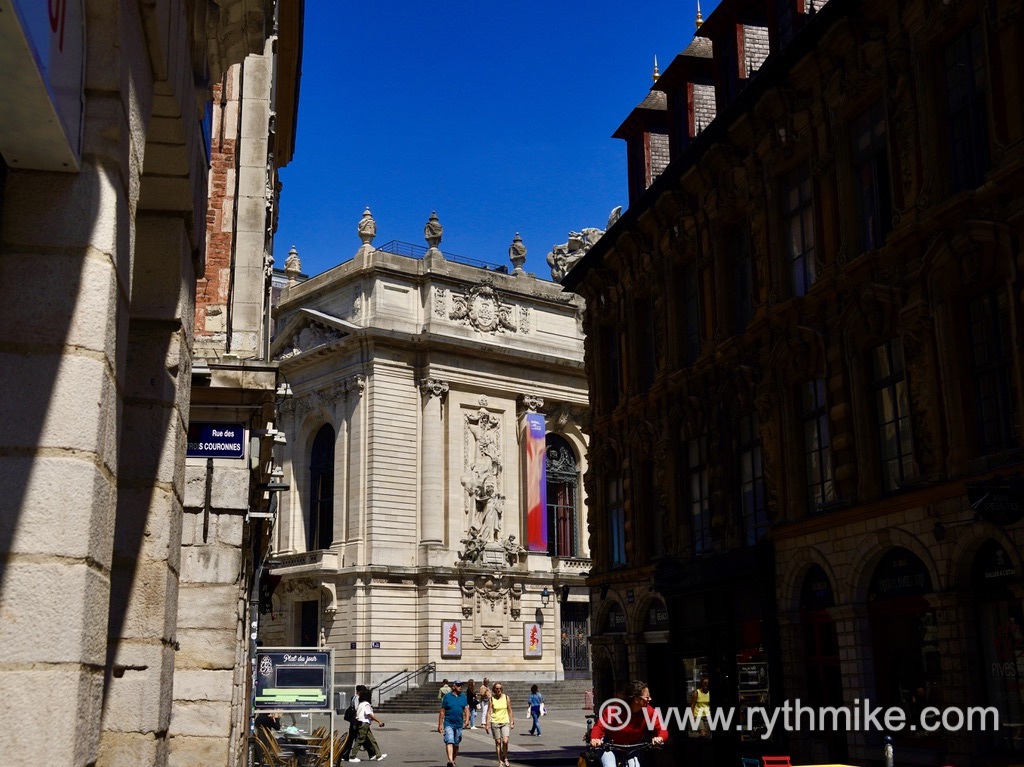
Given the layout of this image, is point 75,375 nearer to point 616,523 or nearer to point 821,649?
point 821,649

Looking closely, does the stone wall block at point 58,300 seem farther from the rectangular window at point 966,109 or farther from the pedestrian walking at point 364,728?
the pedestrian walking at point 364,728

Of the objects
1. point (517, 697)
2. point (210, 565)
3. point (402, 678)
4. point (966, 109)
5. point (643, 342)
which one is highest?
point (643, 342)

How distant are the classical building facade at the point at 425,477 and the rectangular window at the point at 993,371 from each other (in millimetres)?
36963

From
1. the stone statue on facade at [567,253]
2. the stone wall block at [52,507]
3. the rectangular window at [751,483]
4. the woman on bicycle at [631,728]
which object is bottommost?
the woman on bicycle at [631,728]

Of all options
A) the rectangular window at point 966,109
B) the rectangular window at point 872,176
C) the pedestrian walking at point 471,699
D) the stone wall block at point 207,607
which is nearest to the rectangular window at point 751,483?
the rectangular window at point 872,176

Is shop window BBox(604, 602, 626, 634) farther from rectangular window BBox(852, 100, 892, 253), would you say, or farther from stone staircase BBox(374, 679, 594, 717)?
stone staircase BBox(374, 679, 594, 717)

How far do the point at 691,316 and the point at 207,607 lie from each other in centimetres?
1520

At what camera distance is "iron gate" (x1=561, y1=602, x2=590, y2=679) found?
58000 millimetres

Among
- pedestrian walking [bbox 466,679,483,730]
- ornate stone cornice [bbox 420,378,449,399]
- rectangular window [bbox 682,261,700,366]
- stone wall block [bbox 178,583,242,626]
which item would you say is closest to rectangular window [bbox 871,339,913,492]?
rectangular window [bbox 682,261,700,366]

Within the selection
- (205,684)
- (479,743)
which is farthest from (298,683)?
(479,743)

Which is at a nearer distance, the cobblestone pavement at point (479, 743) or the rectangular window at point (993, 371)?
the rectangular window at point (993, 371)

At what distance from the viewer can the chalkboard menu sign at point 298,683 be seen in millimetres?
20812

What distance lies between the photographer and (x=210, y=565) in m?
15.9

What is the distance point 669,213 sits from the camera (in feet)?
92.3
